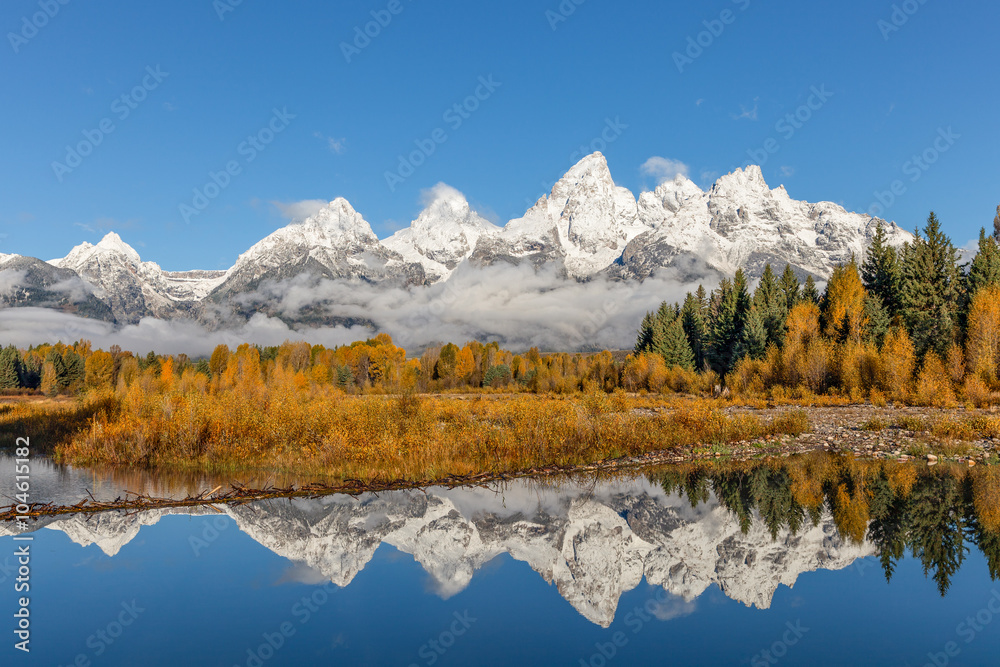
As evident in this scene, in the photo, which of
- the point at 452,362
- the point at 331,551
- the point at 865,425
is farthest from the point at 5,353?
the point at 865,425

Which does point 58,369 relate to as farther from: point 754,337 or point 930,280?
point 930,280

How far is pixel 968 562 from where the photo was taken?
11.0 metres

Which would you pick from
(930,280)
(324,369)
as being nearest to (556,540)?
(930,280)

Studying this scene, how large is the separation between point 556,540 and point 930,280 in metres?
Answer: 50.7

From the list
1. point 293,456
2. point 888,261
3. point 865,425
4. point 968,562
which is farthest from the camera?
point 888,261

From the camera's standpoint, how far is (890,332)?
45188 millimetres

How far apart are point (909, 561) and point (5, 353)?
119m

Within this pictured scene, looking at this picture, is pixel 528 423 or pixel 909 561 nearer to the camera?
pixel 909 561

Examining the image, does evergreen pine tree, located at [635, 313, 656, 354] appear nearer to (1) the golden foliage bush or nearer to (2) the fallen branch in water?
(1) the golden foliage bush

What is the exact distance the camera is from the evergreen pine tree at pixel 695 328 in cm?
7912

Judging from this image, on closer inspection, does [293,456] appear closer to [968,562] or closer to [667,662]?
[667,662]

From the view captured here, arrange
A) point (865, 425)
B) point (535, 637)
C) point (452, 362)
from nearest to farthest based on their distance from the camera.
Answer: point (535, 637) < point (865, 425) < point (452, 362)

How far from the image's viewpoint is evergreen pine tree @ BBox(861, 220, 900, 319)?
50219 millimetres

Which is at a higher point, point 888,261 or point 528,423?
point 888,261
